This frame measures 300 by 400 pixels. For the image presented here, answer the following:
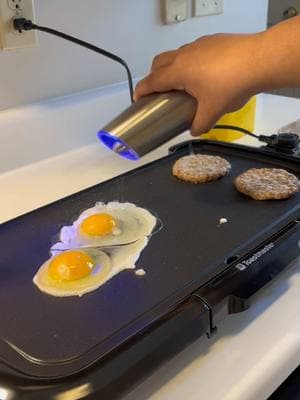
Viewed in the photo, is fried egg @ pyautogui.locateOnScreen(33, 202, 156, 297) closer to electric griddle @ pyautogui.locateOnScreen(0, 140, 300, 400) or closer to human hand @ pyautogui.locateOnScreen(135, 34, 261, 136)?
electric griddle @ pyautogui.locateOnScreen(0, 140, 300, 400)

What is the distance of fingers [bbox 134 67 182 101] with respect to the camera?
712 mm

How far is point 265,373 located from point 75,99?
0.72 meters

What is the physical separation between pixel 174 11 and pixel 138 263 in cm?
77

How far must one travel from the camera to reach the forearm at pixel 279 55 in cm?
65

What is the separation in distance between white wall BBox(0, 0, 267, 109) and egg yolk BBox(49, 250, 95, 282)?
45cm

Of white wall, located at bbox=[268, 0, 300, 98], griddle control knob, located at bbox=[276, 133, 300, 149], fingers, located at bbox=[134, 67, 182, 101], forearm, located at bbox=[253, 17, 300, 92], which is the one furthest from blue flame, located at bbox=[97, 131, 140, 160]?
white wall, located at bbox=[268, 0, 300, 98]

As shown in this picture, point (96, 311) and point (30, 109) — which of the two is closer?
point (96, 311)

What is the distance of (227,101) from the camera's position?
2.29 feet

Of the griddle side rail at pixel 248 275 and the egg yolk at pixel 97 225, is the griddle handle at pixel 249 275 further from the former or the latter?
the egg yolk at pixel 97 225

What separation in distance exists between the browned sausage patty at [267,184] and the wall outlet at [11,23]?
0.46m

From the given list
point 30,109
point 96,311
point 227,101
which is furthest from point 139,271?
point 30,109

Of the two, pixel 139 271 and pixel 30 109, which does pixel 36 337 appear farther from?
pixel 30 109

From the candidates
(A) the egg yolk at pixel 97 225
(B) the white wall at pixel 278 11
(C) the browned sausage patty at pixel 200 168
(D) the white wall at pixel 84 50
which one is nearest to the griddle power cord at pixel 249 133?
(C) the browned sausage patty at pixel 200 168

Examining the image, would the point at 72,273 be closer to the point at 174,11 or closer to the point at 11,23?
the point at 11,23
